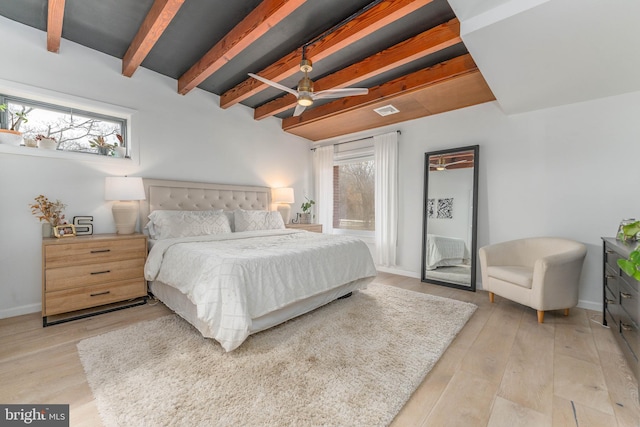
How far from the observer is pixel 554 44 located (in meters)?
1.93

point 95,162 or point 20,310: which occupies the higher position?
point 95,162

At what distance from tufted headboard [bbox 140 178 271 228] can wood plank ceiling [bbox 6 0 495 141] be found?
1258 mm

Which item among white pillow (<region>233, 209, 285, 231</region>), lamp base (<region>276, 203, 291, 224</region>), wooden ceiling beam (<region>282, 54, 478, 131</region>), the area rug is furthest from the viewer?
lamp base (<region>276, 203, 291, 224</region>)

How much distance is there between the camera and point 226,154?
13.8 ft

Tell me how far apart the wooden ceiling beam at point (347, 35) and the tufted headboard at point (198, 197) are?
151 cm

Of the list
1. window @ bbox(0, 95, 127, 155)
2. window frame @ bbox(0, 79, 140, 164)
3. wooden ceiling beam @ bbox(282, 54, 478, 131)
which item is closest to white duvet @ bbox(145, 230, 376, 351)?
window frame @ bbox(0, 79, 140, 164)

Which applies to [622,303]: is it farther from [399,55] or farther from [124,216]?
[124,216]

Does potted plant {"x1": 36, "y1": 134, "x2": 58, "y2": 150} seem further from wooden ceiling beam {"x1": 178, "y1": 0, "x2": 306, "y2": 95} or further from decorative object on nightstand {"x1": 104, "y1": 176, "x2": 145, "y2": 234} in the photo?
wooden ceiling beam {"x1": 178, "y1": 0, "x2": 306, "y2": 95}

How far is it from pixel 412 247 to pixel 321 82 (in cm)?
286

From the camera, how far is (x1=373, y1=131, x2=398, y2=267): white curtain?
4426mm

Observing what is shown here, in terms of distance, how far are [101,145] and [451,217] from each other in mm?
4647

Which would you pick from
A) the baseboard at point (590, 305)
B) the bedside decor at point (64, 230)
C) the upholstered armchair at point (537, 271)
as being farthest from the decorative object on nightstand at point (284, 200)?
the baseboard at point (590, 305)

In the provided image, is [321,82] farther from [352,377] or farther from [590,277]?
[590,277]

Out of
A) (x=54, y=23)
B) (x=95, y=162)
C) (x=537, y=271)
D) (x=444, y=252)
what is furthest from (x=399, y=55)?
(x=95, y=162)
